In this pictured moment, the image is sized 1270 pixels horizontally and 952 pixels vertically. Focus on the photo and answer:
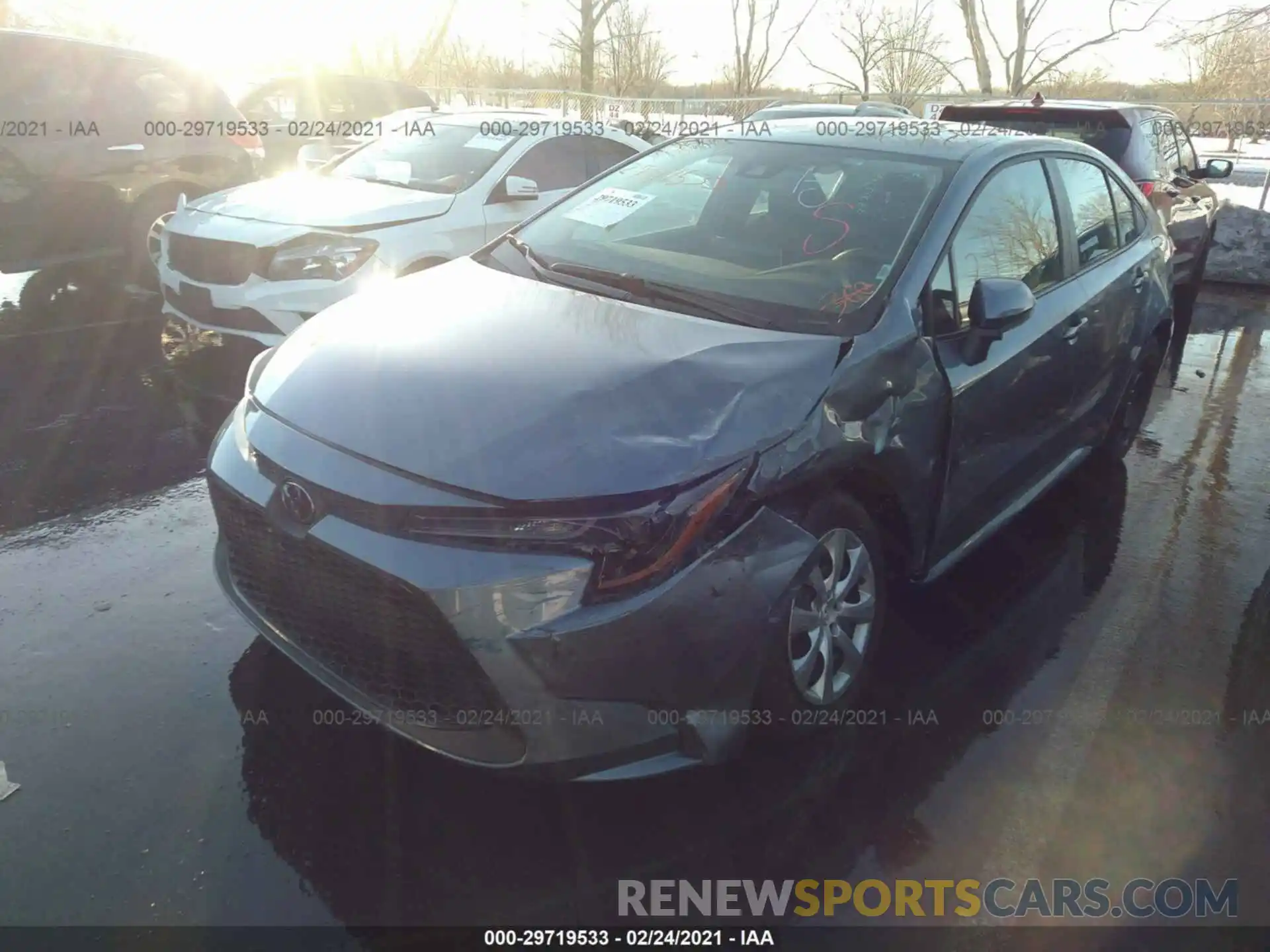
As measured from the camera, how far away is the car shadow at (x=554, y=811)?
2.33 meters

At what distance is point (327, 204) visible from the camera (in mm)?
5852

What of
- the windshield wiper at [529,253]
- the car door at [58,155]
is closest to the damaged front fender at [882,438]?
the windshield wiper at [529,253]

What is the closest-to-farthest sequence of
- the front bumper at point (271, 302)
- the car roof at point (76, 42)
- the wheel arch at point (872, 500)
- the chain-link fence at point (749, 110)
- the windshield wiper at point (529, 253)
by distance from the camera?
1. the wheel arch at point (872, 500)
2. the windshield wiper at point (529, 253)
3. the front bumper at point (271, 302)
4. the car roof at point (76, 42)
5. the chain-link fence at point (749, 110)

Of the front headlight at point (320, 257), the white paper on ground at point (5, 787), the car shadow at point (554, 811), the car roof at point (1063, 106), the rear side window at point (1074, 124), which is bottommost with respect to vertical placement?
the car shadow at point (554, 811)

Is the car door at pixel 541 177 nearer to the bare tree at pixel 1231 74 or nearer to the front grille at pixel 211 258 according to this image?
the front grille at pixel 211 258

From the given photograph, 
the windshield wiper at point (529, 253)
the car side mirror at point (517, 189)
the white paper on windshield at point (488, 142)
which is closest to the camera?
the windshield wiper at point (529, 253)

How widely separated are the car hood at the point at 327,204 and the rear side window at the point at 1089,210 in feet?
11.7

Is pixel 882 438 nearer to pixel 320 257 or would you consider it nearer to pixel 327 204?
pixel 320 257

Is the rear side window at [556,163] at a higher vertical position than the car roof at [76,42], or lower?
lower

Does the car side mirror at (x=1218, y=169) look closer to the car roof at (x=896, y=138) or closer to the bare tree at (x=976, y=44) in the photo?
the car roof at (x=896, y=138)

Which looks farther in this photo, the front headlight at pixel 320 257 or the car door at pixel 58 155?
the car door at pixel 58 155

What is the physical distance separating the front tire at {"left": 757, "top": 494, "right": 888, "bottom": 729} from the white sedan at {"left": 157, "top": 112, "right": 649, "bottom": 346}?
364 centimetres

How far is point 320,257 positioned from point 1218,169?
735cm

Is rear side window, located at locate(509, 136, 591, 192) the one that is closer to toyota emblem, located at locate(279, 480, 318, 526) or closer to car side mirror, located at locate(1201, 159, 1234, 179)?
toyota emblem, located at locate(279, 480, 318, 526)
